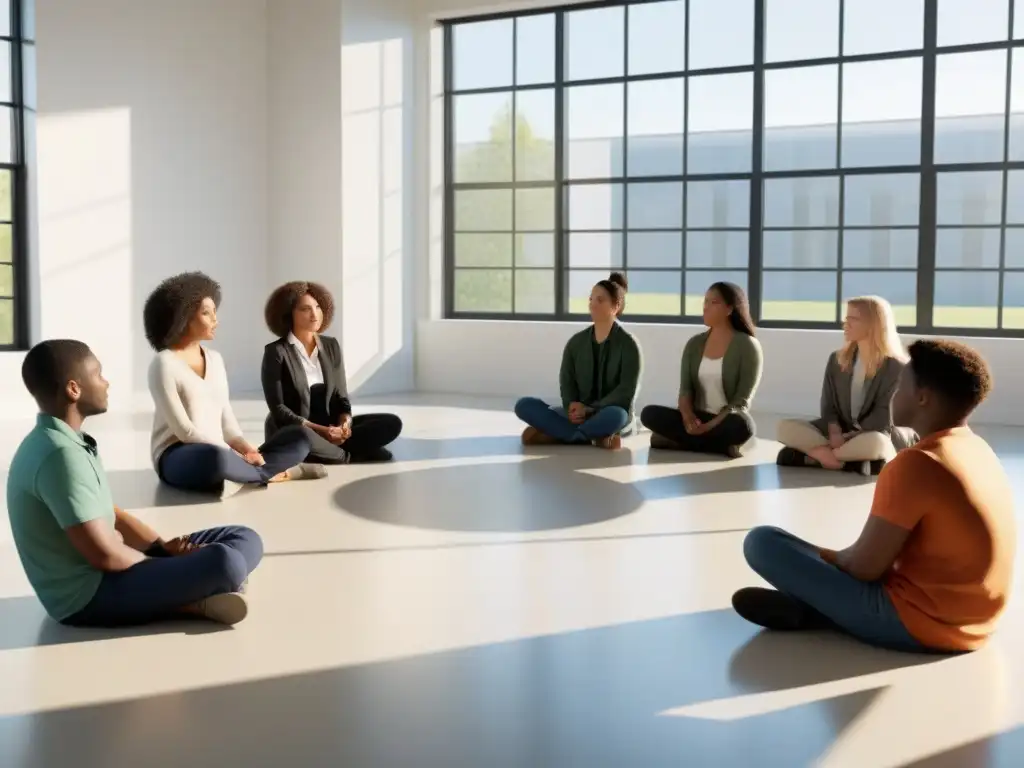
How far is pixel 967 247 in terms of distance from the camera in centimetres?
912

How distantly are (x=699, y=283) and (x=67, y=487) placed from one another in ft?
24.8

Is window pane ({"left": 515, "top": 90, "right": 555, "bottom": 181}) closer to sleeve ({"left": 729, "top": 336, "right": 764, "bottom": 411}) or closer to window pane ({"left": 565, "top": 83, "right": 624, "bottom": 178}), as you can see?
window pane ({"left": 565, "top": 83, "right": 624, "bottom": 178})

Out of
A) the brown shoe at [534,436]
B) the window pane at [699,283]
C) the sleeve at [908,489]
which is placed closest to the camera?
the sleeve at [908,489]

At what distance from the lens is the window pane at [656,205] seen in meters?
10.3

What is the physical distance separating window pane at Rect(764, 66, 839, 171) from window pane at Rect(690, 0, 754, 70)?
0.33 meters

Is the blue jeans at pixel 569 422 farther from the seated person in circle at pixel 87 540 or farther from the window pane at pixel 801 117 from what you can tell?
the seated person in circle at pixel 87 540

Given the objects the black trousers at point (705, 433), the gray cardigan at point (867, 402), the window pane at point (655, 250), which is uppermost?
the window pane at point (655, 250)

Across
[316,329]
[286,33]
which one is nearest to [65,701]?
[316,329]

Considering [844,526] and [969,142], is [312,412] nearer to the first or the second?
[844,526]

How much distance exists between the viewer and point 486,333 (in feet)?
35.7

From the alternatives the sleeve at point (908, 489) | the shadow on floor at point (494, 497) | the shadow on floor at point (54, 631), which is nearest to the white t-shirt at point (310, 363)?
the shadow on floor at point (494, 497)

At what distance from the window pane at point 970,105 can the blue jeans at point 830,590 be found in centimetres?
647

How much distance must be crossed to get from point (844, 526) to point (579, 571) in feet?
4.62

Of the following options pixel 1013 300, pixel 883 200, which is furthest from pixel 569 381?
pixel 1013 300
